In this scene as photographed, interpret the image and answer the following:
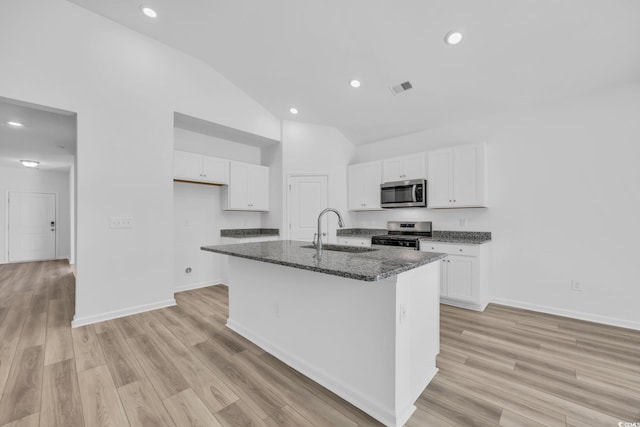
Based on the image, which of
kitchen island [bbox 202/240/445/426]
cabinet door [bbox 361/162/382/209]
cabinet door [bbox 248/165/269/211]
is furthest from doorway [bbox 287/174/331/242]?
kitchen island [bbox 202/240/445/426]

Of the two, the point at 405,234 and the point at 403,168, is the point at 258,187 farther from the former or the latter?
the point at 405,234

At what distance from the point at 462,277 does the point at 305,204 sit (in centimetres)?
276

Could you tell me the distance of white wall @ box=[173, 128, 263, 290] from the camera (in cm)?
422

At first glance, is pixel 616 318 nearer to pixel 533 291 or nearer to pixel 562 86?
pixel 533 291

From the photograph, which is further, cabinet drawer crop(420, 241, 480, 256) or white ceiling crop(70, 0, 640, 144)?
cabinet drawer crop(420, 241, 480, 256)

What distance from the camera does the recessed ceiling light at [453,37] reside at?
270 cm

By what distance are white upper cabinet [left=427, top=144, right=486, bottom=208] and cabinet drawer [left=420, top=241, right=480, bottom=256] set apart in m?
0.61

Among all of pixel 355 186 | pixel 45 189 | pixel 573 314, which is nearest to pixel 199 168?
pixel 355 186

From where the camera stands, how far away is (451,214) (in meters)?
4.06

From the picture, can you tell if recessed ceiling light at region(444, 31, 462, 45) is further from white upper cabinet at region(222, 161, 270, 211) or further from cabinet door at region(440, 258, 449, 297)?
white upper cabinet at region(222, 161, 270, 211)

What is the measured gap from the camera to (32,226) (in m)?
7.08

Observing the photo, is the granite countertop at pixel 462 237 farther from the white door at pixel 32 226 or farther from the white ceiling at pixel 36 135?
the white door at pixel 32 226

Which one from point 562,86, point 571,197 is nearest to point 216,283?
point 571,197

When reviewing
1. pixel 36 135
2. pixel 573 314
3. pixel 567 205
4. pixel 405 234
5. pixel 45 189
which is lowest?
pixel 573 314
